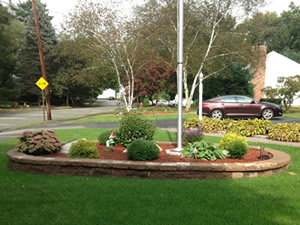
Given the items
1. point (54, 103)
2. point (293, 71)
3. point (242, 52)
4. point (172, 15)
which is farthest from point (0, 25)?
point (293, 71)

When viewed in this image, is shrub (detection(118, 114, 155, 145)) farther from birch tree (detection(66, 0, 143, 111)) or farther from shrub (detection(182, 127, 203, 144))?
birch tree (detection(66, 0, 143, 111))

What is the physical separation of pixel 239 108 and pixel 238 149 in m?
11.4

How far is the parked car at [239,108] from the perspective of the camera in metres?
16.9

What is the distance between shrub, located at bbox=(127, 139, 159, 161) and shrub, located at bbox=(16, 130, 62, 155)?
1.95 metres

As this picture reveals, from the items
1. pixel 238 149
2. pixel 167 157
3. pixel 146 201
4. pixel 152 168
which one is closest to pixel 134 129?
pixel 167 157

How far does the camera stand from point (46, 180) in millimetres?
5035

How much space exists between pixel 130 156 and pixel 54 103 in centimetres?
4872

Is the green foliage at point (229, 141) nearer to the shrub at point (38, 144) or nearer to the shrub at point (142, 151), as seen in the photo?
the shrub at point (142, 151)

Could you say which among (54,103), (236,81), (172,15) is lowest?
(54,103)

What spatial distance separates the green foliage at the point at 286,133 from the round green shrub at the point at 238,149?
3.72 meters

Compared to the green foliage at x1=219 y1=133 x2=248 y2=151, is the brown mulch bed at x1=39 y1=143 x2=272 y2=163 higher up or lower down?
lower down

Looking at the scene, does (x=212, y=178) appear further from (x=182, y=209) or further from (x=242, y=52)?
(x=242, y=52)

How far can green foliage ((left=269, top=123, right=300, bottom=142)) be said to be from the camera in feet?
29.3

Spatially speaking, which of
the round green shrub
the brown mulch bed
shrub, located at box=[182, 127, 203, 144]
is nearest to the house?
shrub, located at box=[182, 127, 203, 144]
